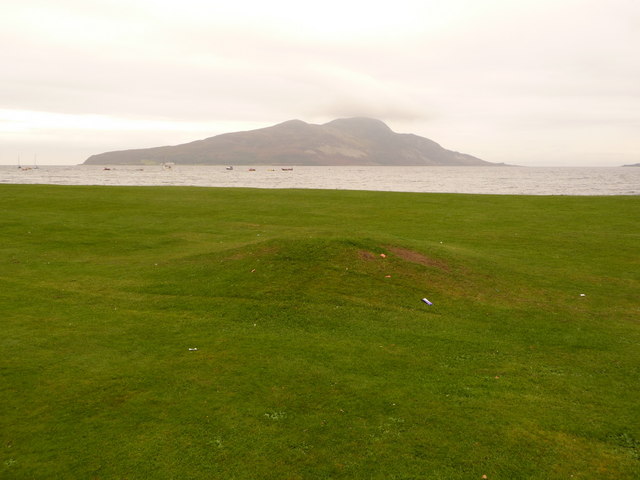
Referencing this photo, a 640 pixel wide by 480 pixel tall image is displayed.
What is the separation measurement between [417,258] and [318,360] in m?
8.71

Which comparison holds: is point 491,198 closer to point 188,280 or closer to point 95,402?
point 188,280

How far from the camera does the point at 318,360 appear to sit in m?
10.4

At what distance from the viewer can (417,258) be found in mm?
17844

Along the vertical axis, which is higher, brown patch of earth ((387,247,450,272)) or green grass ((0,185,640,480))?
brown patch of earth ((387,247,450,272))

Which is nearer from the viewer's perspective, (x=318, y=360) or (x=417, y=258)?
(x=318, y=360)

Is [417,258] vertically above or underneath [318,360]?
above

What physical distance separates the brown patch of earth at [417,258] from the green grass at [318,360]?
0.32ft

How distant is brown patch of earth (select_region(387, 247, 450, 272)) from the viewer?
1748 centimetres

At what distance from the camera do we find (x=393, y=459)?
7.04m

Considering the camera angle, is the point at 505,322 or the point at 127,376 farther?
the point at 505,322

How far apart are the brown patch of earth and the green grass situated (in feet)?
0.32

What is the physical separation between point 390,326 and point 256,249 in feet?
23.9

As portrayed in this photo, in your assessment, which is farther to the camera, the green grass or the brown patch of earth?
the brown patch of earth

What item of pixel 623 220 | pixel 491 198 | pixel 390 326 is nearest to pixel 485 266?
pixel 390 326
